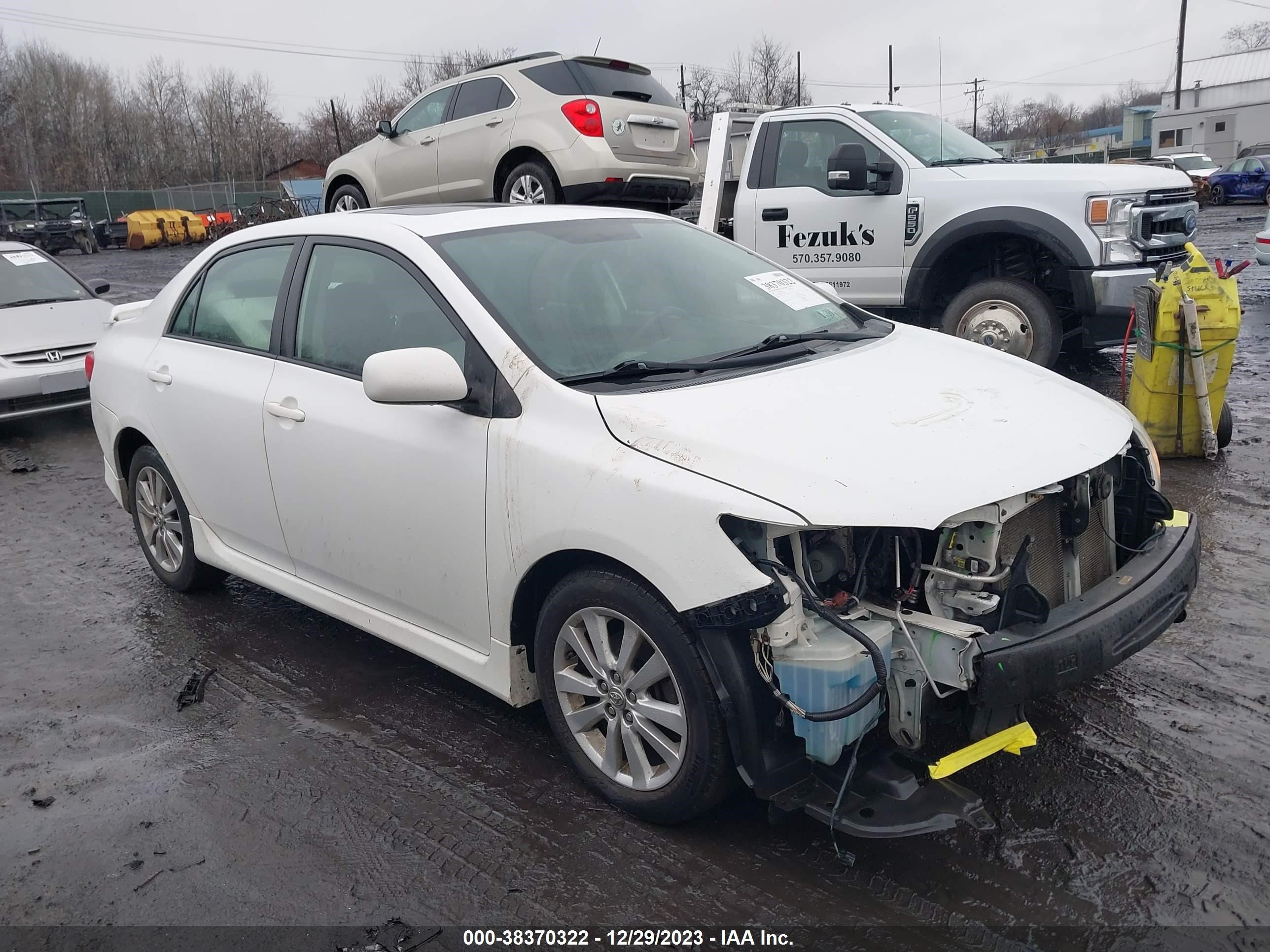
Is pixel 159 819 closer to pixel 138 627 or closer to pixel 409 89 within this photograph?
pixel 138 627

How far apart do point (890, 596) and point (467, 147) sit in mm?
8613

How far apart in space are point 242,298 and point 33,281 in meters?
6.91

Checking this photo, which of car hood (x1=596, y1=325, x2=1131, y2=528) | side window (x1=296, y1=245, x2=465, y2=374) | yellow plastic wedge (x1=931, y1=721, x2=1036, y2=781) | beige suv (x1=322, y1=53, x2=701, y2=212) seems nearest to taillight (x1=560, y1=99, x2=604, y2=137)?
beige suv (x1=322, y1=53, x2=701, y2=212)

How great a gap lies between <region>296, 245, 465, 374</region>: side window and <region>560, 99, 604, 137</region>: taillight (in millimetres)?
5905

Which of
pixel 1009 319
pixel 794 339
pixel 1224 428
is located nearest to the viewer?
pixel 794 339

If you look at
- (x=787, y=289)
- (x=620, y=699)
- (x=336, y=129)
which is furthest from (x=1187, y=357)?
(x=336, y=129)

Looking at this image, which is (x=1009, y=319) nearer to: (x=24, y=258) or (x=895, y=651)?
(x=895, y=651)

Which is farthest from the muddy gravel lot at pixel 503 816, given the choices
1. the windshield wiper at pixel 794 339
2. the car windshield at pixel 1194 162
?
the car windshield at pixel 1194 162

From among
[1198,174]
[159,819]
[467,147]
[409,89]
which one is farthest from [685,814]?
[409,89]

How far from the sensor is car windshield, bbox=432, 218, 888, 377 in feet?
10.9

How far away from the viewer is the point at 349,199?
12070 mm

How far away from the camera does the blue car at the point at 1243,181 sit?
2912 centimetres

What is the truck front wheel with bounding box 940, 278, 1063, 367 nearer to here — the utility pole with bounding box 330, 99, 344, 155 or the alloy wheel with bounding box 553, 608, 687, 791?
the alloy wheel with bounding box 553, 608, 687, 791

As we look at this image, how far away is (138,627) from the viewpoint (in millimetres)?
4699
